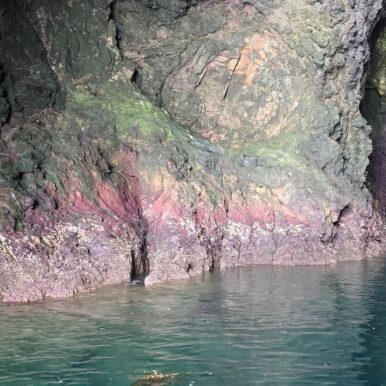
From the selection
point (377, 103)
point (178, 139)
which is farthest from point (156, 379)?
point (377, 103)

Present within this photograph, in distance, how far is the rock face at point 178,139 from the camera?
2270 centimetres

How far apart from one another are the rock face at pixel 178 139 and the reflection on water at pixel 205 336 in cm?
292

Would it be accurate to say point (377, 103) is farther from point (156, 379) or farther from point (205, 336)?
point (156, 379)

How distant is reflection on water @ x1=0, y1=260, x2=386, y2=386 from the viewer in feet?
40.5

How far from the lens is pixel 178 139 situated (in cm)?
2844

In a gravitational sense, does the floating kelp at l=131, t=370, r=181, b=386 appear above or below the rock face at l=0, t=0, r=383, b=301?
below

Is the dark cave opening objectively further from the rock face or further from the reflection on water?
the reflection on water

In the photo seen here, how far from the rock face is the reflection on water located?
292cm

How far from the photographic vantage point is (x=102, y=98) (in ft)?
92.5

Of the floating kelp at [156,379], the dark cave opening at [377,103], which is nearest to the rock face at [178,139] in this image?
the dark cave opening at [377,103]

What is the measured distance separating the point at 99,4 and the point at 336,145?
13734 millimetres

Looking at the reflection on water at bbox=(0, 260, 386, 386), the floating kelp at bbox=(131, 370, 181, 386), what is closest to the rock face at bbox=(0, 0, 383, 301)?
the reflection on water at bbox=(0, 260, 386, 386)

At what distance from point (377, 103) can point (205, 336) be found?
3030 cm

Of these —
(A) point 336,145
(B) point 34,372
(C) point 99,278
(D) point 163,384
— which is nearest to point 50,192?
(C) point 99,278
